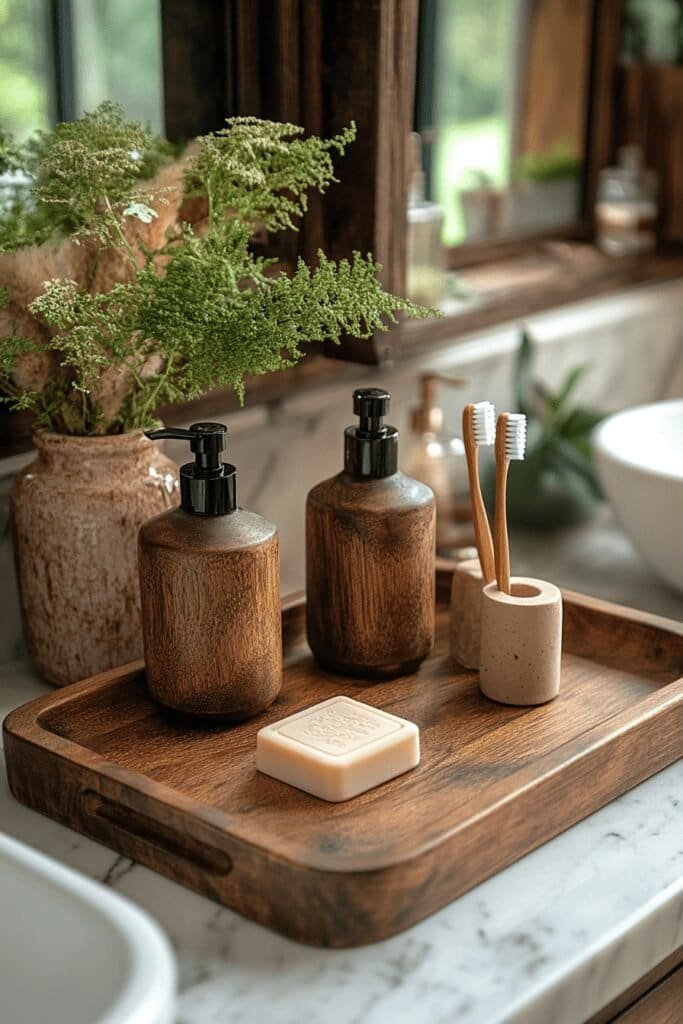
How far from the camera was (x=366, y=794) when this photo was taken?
93cm

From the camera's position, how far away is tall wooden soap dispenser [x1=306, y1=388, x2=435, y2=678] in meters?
1.05

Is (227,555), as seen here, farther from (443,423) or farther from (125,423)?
(443,423)

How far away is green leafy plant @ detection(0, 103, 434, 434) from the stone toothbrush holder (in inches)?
9.1

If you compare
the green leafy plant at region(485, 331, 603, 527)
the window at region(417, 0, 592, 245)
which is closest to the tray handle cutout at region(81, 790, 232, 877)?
the green leafy plant at region(485, 331, 603, 527)

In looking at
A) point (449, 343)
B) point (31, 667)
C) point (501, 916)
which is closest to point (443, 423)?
point (449, 343)

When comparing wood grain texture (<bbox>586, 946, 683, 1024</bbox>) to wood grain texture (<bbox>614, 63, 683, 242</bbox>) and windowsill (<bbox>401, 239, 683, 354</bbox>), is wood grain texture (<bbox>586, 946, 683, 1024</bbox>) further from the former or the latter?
wood grain texture (<bbox>614, 63, 683, 242</bbox>)

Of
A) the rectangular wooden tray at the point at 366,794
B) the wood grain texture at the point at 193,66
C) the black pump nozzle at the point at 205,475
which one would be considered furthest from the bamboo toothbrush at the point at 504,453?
the wood grain texture at the point at 193,66

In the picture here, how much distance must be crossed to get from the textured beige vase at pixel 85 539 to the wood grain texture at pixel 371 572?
0.14 meters

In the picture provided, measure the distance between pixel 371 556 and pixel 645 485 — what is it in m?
0.36

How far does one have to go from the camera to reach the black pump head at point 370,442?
1.04 meters

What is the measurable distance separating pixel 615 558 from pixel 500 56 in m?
0.74

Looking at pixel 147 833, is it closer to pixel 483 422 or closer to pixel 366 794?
pixel 366 794

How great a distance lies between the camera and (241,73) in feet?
4.17

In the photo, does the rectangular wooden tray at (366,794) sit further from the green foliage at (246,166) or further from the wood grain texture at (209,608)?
the green foliage at (246,166)
